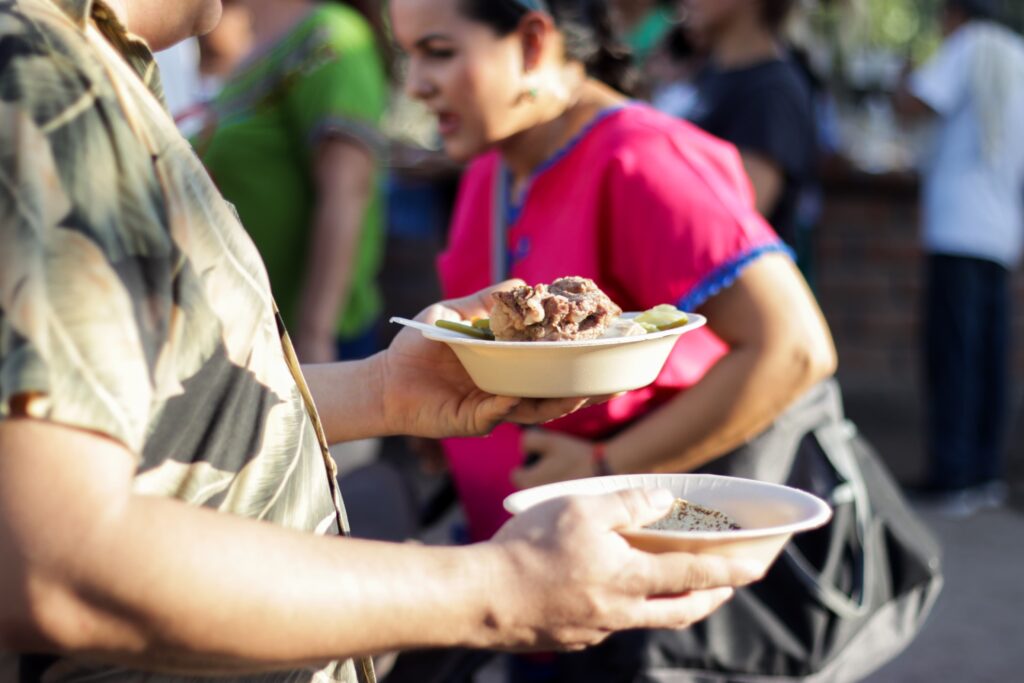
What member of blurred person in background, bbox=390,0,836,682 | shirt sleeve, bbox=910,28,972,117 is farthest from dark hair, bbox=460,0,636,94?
shirt sleeve, bbox=910,28,972,117

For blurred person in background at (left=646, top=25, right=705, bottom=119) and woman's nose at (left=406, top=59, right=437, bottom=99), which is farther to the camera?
blurred person in background at (left=646, top=25, right=705, bottom=119)

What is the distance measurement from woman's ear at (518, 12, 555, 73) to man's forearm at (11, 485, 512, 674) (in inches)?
63.3

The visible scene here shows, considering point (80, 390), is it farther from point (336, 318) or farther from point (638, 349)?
point (336, 318)

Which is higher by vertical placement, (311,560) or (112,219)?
(112,219)

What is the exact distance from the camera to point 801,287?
7.53 ft

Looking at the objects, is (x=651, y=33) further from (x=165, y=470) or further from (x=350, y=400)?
(x=165, y=470)

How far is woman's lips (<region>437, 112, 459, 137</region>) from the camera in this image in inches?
101

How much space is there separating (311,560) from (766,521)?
22.8 inches

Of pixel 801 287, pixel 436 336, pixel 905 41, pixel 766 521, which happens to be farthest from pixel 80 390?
pixel 905 41

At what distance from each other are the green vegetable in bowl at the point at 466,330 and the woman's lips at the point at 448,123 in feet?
3.20

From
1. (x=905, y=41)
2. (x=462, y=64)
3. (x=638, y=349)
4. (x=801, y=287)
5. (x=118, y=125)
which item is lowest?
(x=905, y=41)

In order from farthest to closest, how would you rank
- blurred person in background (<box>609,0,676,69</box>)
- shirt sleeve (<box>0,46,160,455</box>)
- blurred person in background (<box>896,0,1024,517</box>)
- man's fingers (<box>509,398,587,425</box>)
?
blurred person in background (<box>609,0,676,69</box>) < blurred person in background (<box>896,0,1024,517</box>) < man's fingers (<box>509,398,587,425</box>) < shirt sleeve (<box>0,46,160,455</box>)

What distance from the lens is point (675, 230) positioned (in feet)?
7.20

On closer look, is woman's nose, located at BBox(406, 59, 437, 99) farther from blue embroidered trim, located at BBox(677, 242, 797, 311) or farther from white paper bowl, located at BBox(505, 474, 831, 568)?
white paper bowl, located at BBox(505, 474, 831, 568)
